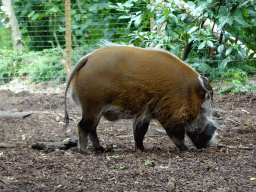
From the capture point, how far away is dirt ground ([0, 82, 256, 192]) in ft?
8.45

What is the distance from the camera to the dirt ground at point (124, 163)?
8.45ft

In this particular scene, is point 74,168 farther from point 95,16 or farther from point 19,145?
point 95,16

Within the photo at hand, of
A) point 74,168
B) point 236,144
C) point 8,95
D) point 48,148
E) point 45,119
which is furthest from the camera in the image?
point 8,95

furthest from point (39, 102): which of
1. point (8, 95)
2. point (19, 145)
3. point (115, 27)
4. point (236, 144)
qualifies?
point (236, 144)

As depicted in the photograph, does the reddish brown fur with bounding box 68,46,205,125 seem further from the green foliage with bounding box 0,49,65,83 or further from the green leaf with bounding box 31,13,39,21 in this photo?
the green leaf with bounding box 31,13,39,21

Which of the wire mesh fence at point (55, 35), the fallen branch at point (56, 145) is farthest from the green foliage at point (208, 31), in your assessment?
the fallen branch at point (56, 145)

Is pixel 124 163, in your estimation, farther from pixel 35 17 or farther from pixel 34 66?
pixel 35 17

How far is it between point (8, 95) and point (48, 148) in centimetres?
379

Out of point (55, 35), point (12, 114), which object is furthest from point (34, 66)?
point (12, 114)

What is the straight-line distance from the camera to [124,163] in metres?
3.20

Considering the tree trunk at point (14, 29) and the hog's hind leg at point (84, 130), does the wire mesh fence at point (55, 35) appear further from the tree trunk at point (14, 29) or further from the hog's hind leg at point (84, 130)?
the hog's hind leg at point (84, 130)

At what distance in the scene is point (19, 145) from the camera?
3865mm

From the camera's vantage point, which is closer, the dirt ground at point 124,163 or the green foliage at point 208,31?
the dirt ground at point 124,163

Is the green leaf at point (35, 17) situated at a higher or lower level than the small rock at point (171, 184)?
lower
